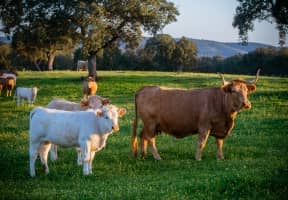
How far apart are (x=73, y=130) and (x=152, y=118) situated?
9.77 ft

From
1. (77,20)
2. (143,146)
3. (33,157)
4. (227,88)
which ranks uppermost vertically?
(77,20)

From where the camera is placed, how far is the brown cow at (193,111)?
41.1ft

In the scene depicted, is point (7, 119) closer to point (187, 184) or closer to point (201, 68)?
point (187, 184)

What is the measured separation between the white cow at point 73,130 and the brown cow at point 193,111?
2132mm

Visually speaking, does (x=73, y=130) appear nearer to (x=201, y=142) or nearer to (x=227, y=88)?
(x=201, y=142)

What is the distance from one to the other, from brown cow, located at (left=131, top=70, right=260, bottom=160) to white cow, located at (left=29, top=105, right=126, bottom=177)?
213cm

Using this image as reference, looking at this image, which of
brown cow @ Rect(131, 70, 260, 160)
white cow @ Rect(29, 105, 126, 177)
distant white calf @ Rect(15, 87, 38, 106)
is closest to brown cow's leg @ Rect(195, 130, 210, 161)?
brown cow @ Rect(131, 70, 260, 160)

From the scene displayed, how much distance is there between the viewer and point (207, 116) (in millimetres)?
12617

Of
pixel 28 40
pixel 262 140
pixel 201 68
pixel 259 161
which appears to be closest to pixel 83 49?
pixel 28 40

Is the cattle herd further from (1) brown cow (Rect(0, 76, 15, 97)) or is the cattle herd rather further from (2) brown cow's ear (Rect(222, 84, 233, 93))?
(1) brown cow (Rect(0, 76, 15, 97))

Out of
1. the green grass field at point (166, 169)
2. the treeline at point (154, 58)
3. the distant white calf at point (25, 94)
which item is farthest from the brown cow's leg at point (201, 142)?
the treeline at point (154, 58)

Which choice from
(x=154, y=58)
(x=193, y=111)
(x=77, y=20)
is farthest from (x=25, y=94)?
(x=154, y=58)

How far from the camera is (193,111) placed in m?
12.8

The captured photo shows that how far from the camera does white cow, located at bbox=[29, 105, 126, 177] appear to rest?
10711mm
